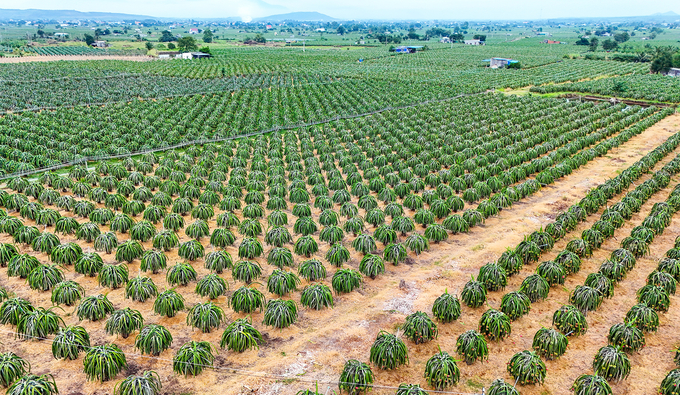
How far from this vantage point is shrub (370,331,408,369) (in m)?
13.1

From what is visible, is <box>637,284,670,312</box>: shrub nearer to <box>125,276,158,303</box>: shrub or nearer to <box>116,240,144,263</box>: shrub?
<box>125,276,158,303</box>: shrub

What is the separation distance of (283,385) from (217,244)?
8935mm

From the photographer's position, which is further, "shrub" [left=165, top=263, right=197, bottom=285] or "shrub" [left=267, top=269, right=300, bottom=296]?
"shrub" [left=165, top=263, right=197, bottom=285]

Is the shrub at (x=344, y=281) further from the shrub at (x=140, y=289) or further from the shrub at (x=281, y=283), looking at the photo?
the shrub at (x=140, y=289)

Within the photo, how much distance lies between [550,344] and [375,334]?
5325 mm

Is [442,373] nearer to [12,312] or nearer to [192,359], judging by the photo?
[192,359]

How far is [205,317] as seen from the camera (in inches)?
579

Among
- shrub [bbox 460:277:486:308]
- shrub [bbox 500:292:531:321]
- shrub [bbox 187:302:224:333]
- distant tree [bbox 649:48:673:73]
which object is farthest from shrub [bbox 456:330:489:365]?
distant tree [bbox 649:48:673:73]

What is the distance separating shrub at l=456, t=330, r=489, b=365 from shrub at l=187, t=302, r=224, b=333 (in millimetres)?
7726

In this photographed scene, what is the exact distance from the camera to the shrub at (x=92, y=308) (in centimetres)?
1524

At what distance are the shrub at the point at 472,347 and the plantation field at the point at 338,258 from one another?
6cm

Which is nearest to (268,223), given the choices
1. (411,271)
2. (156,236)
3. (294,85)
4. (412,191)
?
(156,236)

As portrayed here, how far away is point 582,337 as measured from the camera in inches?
597

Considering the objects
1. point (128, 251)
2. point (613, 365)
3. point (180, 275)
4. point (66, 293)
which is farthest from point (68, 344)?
point (613, 365)
